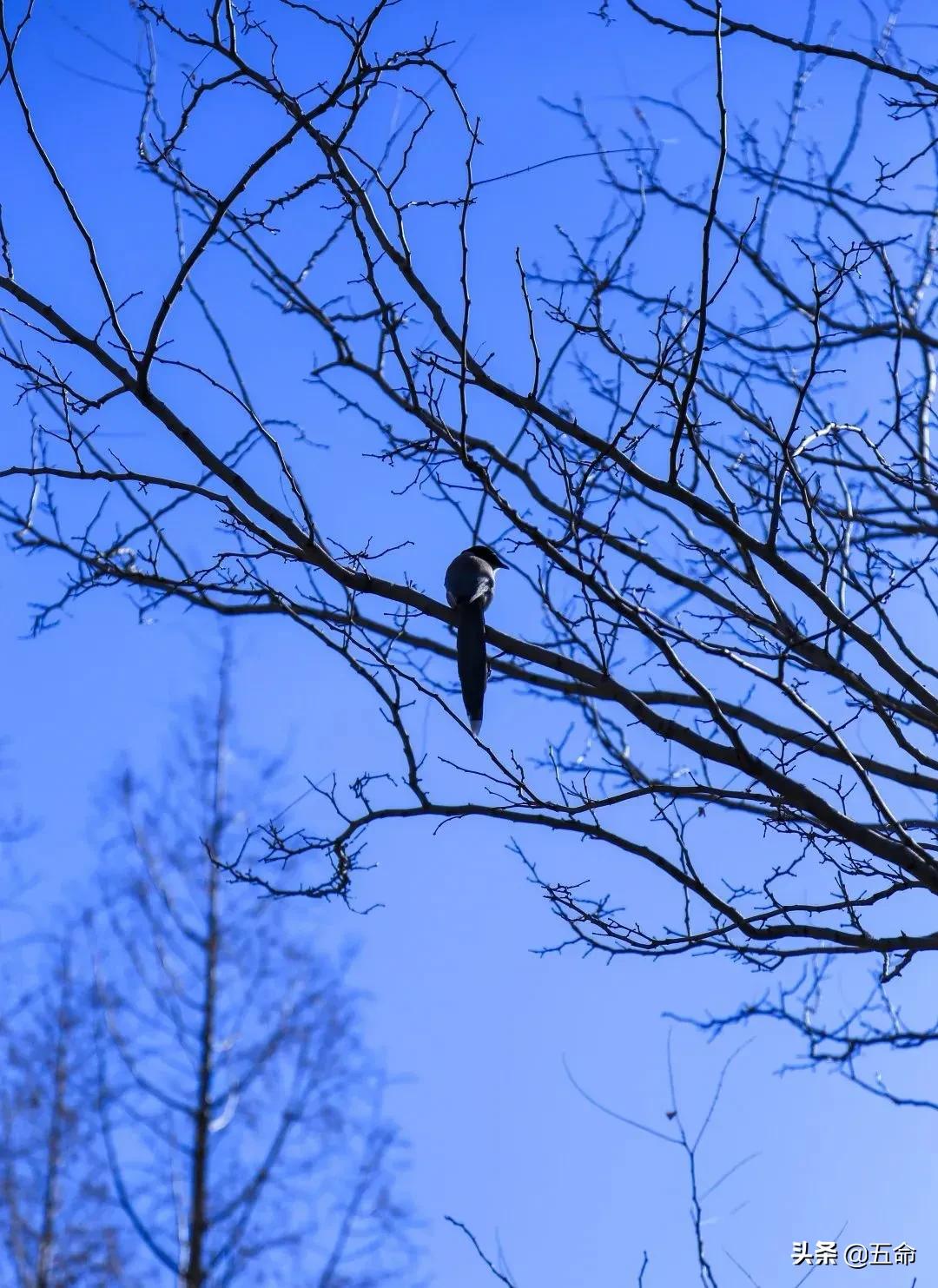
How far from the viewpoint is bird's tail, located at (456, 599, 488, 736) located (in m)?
4.07

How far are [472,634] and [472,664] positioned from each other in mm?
88

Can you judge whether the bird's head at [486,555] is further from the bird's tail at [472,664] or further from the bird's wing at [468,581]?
the bird's tail at [472,664]

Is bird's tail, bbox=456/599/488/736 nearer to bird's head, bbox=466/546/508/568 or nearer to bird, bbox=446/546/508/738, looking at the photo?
bird, bbox=446/546/508/738

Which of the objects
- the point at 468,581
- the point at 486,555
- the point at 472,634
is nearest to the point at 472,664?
the point at 472,634

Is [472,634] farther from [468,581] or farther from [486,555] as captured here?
[486,555]

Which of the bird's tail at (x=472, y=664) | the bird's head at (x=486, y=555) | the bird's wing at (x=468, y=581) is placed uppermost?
the bird's head at (x=486, y=555)

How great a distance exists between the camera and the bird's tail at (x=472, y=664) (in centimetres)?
407

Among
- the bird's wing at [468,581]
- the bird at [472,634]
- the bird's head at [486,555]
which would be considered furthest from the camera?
the bird's head at [486,555]

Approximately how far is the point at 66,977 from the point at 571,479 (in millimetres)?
7991

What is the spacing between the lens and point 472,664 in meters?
4.11

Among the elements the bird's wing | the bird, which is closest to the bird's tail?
the bird

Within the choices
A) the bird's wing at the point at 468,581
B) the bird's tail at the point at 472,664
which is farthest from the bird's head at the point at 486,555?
the bird's tail at the point at 472,664

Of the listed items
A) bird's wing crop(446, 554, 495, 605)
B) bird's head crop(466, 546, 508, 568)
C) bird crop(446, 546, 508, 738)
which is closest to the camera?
bird crop(446, 546, 508, 738)

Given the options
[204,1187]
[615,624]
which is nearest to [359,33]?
[615,624]
